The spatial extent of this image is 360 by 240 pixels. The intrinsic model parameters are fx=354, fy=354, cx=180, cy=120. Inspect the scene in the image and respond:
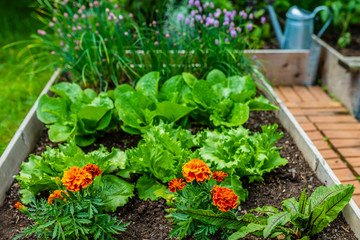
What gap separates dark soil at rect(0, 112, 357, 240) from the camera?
5.23 ft

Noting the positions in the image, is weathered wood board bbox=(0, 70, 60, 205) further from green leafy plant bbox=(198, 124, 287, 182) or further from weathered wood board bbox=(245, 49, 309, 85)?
weathered wood board bbox=(245, 49, 309, 85)

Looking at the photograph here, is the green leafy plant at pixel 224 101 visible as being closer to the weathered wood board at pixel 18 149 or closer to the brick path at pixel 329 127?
the brick path at pixel 329 127

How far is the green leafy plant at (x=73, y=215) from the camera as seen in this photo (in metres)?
1.38

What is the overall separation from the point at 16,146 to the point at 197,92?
111 centimetres

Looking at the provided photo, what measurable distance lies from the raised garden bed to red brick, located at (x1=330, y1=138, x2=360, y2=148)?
52cm

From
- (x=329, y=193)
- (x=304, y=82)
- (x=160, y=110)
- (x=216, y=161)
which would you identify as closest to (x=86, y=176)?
(x=216, y=161)

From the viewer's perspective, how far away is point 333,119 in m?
2.91

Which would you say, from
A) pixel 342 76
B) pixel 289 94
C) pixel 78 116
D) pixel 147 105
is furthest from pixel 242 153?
pixel 342 76

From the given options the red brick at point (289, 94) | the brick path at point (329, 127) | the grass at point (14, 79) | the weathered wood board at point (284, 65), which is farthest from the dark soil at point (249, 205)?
the weathered wood board at point (284, 65)

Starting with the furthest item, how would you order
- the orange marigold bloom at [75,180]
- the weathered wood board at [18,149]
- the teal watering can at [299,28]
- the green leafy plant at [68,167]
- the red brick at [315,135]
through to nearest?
the teal watering can at [299,28], the red brick at [315,135], the weathered wood board at [18,149], the green leafy plant at [68,167], the orange marigold bloom at [75,180]

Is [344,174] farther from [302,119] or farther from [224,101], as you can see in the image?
[224,101]

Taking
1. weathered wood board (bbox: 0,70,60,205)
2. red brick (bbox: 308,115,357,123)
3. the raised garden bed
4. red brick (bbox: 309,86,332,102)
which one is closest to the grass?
weathered wood board (bbox: 0,70,60,205)

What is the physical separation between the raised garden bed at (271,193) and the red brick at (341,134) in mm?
572

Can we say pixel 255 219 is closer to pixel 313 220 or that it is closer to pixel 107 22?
pixel 313 220
